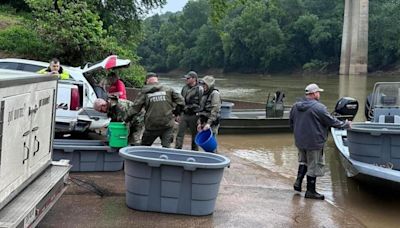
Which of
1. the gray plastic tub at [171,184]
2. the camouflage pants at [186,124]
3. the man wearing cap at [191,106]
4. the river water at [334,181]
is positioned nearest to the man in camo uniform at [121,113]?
the man wearing cap at [191,106]

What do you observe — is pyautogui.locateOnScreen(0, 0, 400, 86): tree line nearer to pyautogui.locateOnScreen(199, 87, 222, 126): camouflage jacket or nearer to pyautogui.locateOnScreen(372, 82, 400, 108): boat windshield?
pyautogui.locateOnScreen(199, 87, 222, 126): camouflage jacket

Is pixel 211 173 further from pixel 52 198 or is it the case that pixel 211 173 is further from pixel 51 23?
pixel 51 23

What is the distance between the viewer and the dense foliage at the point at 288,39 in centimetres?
8681

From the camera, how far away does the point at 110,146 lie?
7.82m

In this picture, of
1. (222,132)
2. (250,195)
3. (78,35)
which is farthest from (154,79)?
(78,35)

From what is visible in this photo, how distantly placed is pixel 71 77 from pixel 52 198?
566 cm

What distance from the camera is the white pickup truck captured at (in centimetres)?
927

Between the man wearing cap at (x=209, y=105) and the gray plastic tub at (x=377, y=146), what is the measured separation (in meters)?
2.26

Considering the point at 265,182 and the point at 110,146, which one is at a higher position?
the point at 110,146

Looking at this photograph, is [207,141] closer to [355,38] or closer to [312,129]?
[312,129]

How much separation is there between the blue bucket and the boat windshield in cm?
411

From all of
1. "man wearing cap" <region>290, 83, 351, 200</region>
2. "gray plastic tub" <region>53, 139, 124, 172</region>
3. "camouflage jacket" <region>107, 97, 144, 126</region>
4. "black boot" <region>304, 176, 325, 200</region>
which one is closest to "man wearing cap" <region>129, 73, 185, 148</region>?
"camouflage jacket" <region>107, 97, 144, 126</region>

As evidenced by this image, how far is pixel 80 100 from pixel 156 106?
2628 mm

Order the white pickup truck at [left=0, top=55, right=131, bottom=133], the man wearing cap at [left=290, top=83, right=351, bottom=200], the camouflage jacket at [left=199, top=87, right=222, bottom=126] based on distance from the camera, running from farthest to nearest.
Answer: the white pickup truck at [left=0, top=55, right=131, bottom=133] < the camouflage jacket at [left=199, top=87, right=222, bottom=126] < the man wearing cap at [left=290, top=83, right=351, bottom=200]
